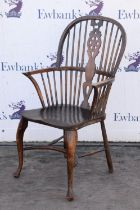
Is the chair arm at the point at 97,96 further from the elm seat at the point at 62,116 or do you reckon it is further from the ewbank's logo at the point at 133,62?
the ewbank's logo at the point at 133,62

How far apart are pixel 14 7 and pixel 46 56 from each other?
487 mm

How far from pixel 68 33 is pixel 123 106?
87cm

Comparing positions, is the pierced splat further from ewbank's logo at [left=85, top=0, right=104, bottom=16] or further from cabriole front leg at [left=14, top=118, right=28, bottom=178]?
cabriole front leg at [left=14, top=118, right=28, bottom=178]

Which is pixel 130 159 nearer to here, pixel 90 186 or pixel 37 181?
pixel 90 186

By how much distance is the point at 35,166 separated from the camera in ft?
11.5

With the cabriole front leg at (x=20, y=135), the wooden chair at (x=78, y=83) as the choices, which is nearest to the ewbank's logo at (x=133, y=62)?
the wooden chair at (x=78, y=83)

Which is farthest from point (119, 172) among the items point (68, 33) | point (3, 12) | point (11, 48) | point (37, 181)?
point (3, 12)

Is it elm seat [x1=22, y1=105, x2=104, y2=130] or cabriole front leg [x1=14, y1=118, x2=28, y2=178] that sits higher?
elm seat [x1=22, y1=105, x2=104, y2=130]

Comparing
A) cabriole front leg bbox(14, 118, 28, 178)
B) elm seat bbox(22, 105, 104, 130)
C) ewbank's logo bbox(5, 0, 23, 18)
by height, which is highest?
ewbank's logo bbox(5, 0, 23, 18)

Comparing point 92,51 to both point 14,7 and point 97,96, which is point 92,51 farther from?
point 14,7

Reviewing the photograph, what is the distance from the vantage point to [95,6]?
12.2 ft

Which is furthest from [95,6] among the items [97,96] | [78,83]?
[97,96]

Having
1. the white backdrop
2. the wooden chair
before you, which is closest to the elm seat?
the wooden chair

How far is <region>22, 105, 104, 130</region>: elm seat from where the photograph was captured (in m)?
2.87
